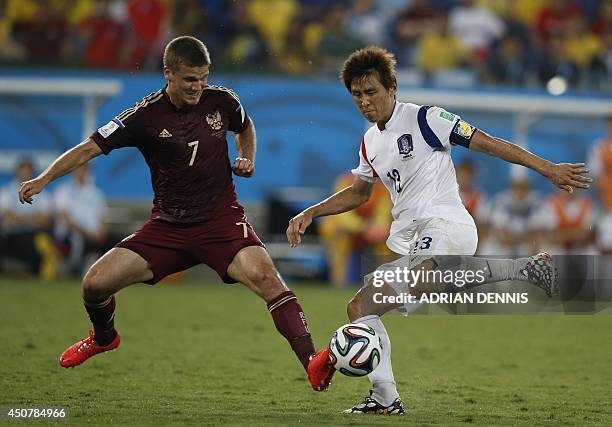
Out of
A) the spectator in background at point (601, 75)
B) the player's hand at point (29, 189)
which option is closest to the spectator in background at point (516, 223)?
the spectator in background at point (601, 75)

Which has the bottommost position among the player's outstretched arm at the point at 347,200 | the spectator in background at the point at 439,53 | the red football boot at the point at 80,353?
the red football boot at the point at 80,353

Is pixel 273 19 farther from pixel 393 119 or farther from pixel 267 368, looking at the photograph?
pixel 393 119

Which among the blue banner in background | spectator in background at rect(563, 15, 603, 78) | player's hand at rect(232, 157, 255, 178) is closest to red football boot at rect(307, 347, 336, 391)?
player's hand at rect(232, 157, 255, 178)

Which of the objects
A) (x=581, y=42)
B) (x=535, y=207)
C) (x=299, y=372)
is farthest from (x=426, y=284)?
(x=581, y=42)

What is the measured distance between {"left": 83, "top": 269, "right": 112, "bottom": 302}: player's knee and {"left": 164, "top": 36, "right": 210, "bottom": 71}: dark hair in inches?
58.5

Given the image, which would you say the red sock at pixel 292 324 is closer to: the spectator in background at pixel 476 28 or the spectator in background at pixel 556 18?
the spectator in background at pixel 476 28

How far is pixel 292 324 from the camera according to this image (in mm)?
7188

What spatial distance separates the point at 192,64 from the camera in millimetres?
7211

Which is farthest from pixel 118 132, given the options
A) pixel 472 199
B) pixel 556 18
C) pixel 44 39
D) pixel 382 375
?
pixel 556 18

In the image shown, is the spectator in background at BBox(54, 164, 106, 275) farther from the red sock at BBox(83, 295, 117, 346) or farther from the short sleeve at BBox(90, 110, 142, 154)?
the short sleeve at BBox(90, 110, 142, 154)

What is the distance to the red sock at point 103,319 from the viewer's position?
7695mm

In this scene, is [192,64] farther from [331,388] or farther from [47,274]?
[47,274]

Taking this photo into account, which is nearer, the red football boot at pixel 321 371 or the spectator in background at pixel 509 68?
the red football boot at pixel 321 371

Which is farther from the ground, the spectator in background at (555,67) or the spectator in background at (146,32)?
the spectator in background at (146,32)
